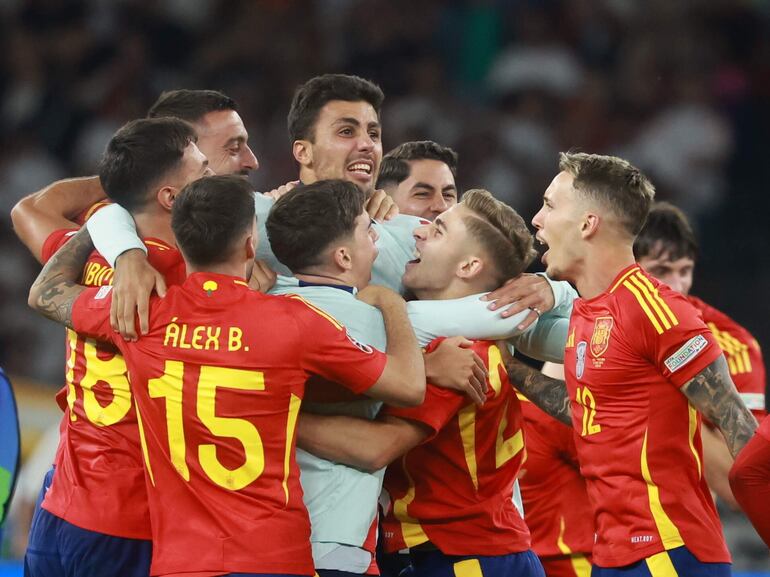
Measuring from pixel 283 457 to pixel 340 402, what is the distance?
379 millimetres

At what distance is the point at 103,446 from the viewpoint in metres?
3.91

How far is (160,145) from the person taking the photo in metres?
4.08

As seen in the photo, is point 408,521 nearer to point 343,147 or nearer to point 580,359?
point 580,359

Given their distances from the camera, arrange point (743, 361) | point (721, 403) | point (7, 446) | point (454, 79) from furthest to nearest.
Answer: point (454, 79) → point (743, 361) → point (7, 446) → point (721, 403)

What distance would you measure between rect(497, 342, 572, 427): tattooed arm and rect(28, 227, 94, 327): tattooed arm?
152cm

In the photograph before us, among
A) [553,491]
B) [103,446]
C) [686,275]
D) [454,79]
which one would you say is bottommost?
[454,79]

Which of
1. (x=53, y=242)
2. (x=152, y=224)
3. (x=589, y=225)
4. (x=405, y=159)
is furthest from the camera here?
(x=405, y=159)

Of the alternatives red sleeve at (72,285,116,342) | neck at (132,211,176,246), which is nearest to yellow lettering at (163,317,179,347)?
red sleeve at (72,285,116,342)

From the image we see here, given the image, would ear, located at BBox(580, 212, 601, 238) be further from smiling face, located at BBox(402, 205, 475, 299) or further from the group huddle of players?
smiling face, located at BBox(402, 205, 475, 299)

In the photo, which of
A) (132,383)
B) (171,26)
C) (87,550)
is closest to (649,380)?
(132,383)

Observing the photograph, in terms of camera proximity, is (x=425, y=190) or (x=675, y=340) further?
(x=425, y=190)

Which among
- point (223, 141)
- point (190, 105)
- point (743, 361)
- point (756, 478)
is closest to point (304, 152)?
point (223, 141)

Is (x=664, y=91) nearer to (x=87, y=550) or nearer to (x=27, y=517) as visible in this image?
(x=27, y=517)

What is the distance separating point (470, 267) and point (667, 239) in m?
2.28
